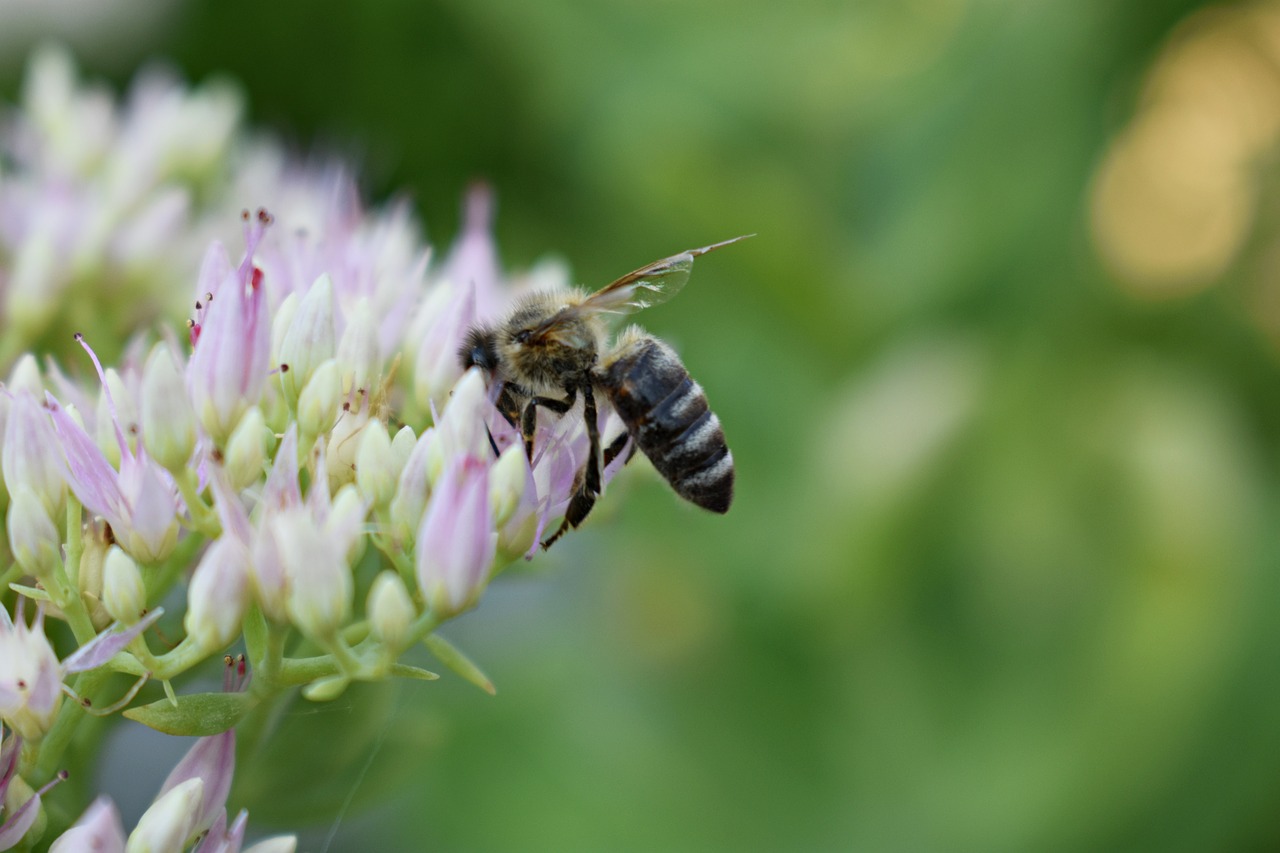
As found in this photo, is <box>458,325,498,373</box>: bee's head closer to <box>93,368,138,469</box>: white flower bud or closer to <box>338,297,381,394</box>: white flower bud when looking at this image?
<box>338,297,381,394</box>: white flower bud

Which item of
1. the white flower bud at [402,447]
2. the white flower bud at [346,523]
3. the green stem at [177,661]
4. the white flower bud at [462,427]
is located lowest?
the green stem at [177,661]

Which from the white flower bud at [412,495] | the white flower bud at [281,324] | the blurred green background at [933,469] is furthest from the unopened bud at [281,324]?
the blurred green background at [933,469]

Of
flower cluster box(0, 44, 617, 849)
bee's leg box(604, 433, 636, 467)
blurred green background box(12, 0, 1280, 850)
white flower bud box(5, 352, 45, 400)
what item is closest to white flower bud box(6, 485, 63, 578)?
flower cluster box(0, 44, 617, 849)

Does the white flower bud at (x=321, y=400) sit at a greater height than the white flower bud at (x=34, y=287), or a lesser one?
greater

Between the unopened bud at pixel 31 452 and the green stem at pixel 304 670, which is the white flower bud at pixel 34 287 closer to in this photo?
the unopened bud at pixel 31 452

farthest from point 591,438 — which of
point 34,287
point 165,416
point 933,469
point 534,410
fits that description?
point 933,469

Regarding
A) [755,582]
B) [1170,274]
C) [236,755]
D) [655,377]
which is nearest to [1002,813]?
[755,582]

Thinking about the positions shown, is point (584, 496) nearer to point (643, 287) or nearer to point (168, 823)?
point (643, 287)
